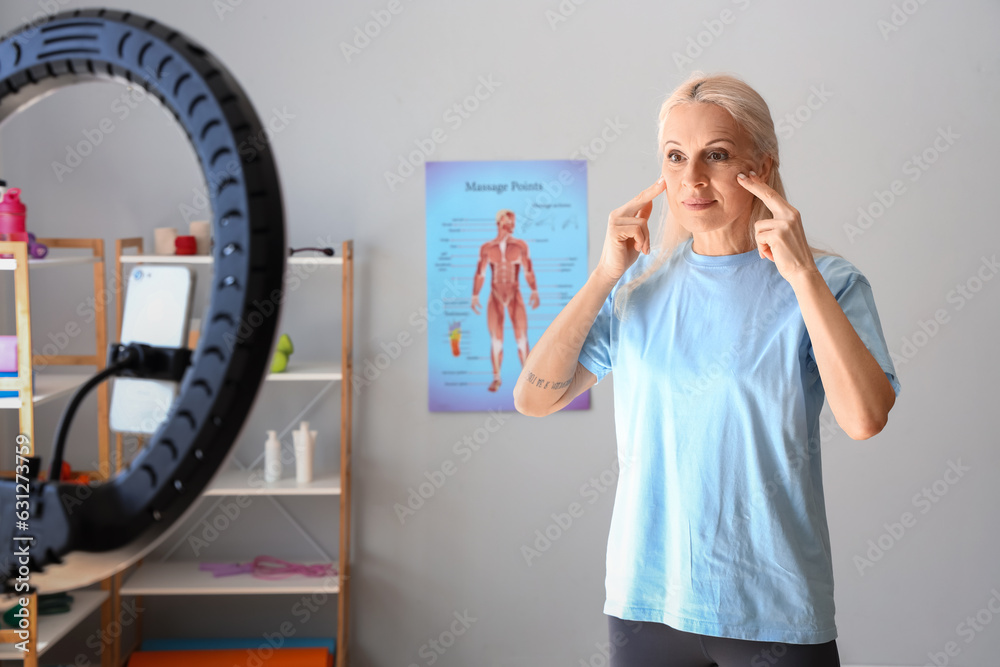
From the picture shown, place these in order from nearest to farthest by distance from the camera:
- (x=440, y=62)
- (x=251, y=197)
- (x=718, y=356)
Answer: (x=251, y=197) → (x=718, y=356) → (x=440, y=62)

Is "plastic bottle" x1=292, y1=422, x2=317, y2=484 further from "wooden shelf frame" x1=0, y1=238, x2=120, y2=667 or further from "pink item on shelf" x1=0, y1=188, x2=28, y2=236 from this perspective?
A: "pink item on shelf" x1=0, y1=188, x2=28, y2=236

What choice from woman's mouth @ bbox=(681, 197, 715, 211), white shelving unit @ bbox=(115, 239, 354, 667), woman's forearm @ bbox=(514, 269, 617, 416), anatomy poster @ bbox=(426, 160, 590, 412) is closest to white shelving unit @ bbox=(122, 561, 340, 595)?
white shelving unit @ bbox=(115, 239, 354, 667)

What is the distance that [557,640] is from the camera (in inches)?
110

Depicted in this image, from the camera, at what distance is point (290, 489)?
2.44 meters

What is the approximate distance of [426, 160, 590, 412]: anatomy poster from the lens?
268 centimetres

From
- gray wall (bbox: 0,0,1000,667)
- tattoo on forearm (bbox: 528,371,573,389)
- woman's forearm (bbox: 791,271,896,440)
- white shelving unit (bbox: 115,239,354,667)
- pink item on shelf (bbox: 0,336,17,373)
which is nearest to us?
woman's forearm (bbox: 791,271,896,440)

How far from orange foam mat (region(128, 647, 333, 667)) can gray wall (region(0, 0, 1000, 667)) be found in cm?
19

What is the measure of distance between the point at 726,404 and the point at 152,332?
0.94m

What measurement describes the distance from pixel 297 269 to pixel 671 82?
1.46 m

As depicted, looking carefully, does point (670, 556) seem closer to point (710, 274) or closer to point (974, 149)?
point (710, 274)

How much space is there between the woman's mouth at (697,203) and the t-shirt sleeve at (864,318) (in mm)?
228

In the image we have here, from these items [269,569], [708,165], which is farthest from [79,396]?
[269,569]

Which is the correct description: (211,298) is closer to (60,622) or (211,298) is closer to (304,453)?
(304,453)

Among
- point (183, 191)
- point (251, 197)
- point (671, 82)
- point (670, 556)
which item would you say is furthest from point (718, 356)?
point (183, 191)
